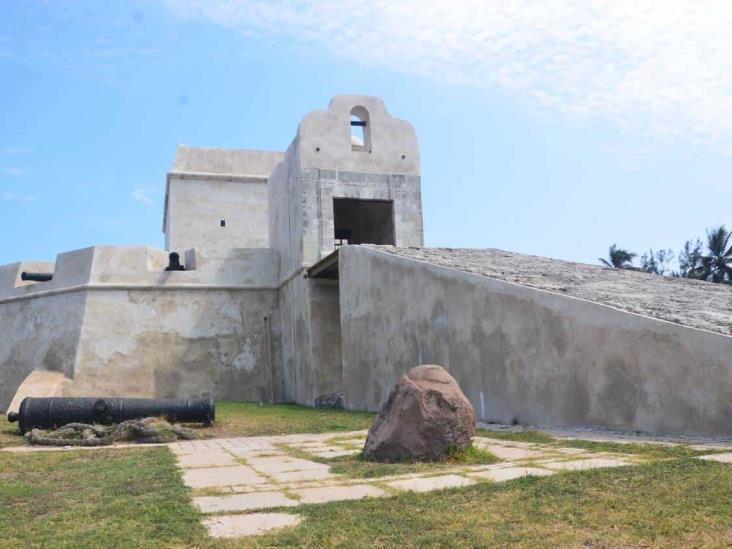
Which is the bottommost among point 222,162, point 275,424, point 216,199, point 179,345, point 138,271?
point 275,424

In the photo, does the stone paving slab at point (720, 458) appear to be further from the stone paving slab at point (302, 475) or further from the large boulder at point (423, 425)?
the stone paving slab at point (302, 475)

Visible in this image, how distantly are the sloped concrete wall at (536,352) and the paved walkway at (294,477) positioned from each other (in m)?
1.25

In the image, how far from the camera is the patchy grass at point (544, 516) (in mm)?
2750

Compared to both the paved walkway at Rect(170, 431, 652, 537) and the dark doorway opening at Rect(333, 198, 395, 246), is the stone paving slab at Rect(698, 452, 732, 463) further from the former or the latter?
the dark doorway opening at Rect(333, 198, 395, 246)

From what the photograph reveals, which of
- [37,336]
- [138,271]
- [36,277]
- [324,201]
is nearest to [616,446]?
[324,201]

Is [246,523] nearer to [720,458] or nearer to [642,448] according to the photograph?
[720,458]

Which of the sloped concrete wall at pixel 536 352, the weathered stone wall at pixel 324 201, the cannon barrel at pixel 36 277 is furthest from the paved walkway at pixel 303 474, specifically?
the cannon barrel at pixel 36 277

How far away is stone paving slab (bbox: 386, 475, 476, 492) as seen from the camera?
12.6ft

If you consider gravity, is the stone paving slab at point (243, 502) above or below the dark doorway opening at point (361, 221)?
below

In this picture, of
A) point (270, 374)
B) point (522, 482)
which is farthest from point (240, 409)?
point (522, 482)

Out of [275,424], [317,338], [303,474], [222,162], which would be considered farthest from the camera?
[222,162]

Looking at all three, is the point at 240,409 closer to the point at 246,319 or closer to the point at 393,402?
the point at 246,319

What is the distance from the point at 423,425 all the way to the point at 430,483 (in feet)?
3.00

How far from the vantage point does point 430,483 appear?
3.96 meters
